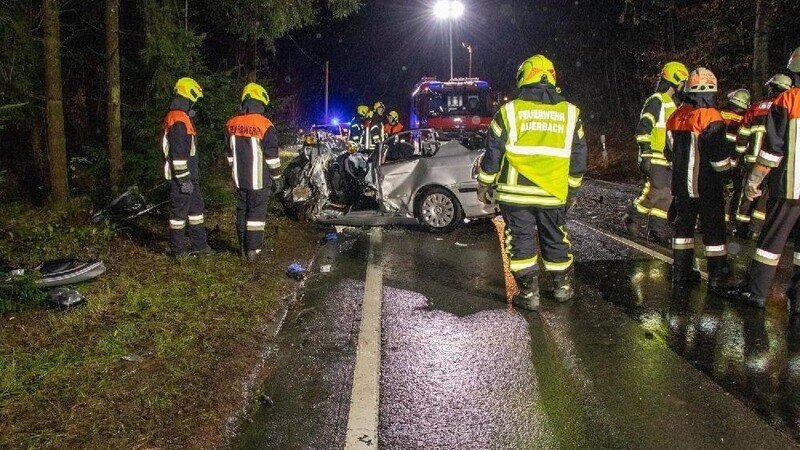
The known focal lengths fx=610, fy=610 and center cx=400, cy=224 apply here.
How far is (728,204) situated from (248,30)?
901cm

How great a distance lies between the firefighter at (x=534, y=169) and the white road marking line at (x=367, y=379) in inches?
51.5

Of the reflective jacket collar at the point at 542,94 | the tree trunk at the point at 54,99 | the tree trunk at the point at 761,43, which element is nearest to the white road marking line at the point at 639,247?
the reflective jacket collar at the point at 542,94

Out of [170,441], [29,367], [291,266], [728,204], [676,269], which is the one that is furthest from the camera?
[728,204]

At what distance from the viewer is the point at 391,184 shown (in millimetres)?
9039

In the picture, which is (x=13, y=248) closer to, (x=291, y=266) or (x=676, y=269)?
(x=291, y=266)

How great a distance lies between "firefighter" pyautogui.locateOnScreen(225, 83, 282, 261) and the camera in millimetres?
6879

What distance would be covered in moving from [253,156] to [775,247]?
5.19 m

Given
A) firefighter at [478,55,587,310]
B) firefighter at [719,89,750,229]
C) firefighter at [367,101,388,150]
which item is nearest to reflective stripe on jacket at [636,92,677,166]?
firefighter at [719,89,750,229]

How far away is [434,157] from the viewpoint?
8.91 meters

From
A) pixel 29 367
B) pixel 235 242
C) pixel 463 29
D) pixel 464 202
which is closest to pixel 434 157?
pixel 464 202

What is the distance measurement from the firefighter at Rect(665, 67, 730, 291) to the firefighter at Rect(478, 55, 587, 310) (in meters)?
1.20

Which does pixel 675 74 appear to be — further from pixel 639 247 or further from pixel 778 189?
pixel 778 189

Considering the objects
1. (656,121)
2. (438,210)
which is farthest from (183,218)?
(656,121)

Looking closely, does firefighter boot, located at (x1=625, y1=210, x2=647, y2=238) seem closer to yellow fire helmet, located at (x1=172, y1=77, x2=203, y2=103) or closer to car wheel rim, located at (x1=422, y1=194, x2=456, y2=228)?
car wheel rim, located at (x1=422, y1=194, x2=456, y2=228)
